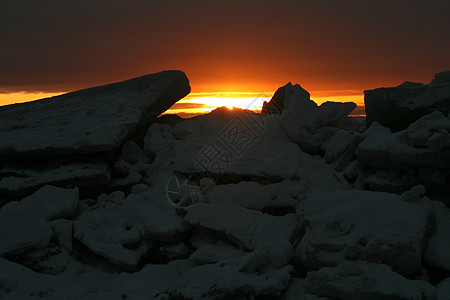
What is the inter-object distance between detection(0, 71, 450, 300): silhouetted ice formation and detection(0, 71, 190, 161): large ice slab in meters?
0.04

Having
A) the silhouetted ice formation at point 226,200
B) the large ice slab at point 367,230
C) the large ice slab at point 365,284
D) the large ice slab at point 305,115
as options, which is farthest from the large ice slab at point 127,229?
the large ice slab at point 305,115

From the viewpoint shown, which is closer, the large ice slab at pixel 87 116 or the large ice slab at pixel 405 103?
the large ice slab at pixel 405 103

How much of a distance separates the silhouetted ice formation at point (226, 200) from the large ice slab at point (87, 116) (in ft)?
0.12

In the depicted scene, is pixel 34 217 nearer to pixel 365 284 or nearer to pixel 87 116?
pixel 87 116

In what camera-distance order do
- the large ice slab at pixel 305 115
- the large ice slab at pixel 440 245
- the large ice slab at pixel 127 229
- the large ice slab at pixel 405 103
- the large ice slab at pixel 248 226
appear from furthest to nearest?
the large ice slab at pixel 305 115 → the large ice slab at pixel 405 103 → the large ice slab at pixel 127 229 → the large ice slab at pixel 248 226 → the large ice slab at pixel 440 245

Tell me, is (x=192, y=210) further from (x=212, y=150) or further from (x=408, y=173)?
(x=408, y=173)

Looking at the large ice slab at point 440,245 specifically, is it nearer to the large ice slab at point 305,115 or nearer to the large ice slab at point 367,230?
the large ice slab at point 367,230

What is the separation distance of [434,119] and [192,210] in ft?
11.2

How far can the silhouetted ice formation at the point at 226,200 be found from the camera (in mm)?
3230

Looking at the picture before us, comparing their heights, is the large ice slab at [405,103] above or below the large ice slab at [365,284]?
above

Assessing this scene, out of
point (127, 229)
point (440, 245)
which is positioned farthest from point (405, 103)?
point (127, 229)

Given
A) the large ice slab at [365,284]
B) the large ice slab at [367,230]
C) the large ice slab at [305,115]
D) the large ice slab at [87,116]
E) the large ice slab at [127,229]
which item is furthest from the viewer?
the large ice slab at [305,115]

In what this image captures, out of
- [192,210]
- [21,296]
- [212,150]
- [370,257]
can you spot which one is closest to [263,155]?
[212,150]

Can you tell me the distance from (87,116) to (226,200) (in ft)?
12.1
